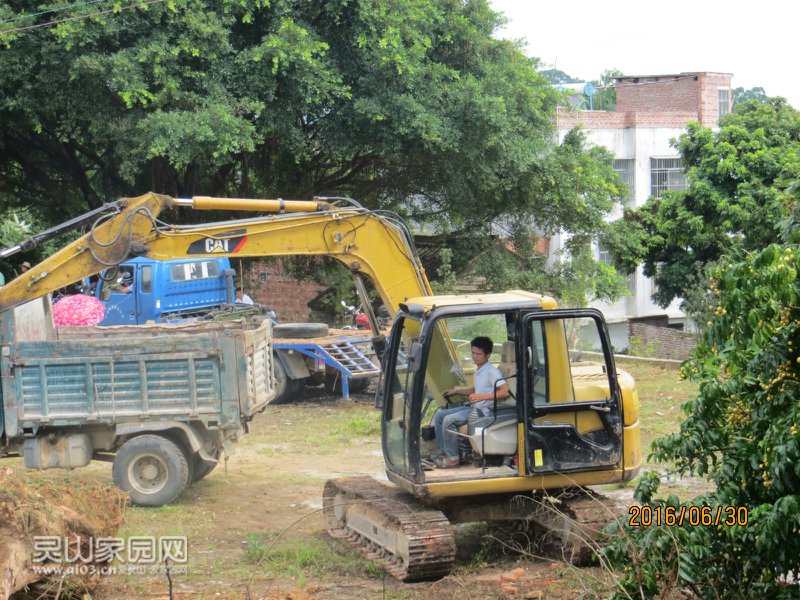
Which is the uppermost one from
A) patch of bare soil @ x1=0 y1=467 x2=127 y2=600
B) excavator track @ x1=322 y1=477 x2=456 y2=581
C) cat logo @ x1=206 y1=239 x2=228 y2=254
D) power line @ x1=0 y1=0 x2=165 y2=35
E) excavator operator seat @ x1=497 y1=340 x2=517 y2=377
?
power line @ x1=0 y1=0 x2=165 y2=35

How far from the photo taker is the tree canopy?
1559cm

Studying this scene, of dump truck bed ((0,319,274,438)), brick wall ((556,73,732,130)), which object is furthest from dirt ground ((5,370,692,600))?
brick wall ((556,73,732,130))

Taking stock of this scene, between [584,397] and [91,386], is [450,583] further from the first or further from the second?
[91,386]

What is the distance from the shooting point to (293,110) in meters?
16.7

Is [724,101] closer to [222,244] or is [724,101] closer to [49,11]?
[49,11]

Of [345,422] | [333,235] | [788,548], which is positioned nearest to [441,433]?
[333,235]

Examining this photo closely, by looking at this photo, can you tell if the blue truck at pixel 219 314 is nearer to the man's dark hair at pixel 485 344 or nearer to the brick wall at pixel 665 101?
the man's dark hair at pixel 485 344

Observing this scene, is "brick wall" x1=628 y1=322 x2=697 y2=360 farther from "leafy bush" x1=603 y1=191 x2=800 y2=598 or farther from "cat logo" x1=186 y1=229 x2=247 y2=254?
"leafy bush" x1=603 y1=191 x2=800 y2=598

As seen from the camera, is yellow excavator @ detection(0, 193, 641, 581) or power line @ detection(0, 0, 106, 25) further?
power line @ detection(0, 0, 106, 25)

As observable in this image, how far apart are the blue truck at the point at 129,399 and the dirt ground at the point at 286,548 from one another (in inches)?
21.4
